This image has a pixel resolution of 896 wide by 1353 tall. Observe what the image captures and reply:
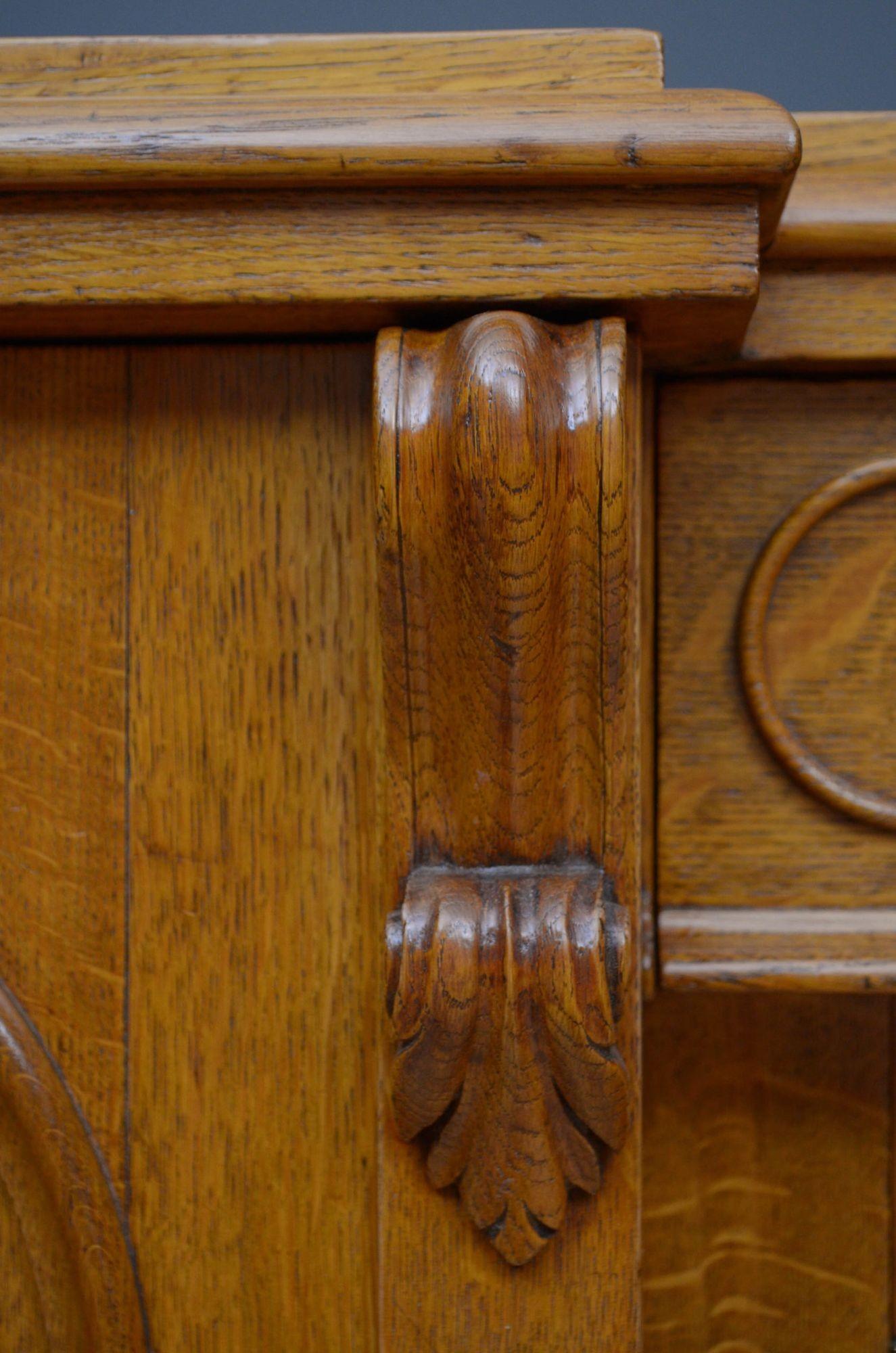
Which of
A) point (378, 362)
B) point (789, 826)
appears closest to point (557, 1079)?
point (789, 826)

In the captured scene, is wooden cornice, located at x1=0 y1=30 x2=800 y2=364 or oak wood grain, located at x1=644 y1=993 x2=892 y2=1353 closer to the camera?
wooden cornice, located at x1=0 y1=30 x2=800 y2=364

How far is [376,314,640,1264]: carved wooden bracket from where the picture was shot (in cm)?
34

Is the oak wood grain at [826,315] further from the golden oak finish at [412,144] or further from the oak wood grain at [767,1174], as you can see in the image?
the oak wood grain at [767,1174]

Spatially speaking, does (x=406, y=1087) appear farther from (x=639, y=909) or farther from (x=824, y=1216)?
(x=824, y=1216)

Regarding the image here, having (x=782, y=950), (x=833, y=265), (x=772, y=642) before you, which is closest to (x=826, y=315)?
(x=833, y=265)

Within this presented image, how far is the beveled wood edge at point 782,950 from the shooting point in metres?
0.43

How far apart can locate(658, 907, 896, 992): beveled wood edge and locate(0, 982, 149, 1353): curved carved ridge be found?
27 centimetres

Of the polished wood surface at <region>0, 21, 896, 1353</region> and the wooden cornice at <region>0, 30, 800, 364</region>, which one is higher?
the wooden cornice at <region>0, 30, 800, 364</region>

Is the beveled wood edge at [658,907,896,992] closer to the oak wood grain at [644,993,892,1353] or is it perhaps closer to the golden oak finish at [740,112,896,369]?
the oak wood grain at [644,993,892,1353]

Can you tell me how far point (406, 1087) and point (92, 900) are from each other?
0.16 meters

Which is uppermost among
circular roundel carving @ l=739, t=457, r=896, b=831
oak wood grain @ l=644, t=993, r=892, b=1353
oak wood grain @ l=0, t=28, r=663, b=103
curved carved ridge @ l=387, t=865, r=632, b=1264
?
oak wood grain @ l=0, t=28, r=663, b=103

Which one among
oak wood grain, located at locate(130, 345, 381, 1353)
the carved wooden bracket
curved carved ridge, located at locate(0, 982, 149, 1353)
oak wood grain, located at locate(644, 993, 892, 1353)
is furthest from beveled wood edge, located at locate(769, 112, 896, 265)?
curved carved ridge, located at locate(0, 982, 149, 1353)

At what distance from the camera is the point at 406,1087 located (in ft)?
1.20

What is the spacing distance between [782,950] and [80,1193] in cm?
33
